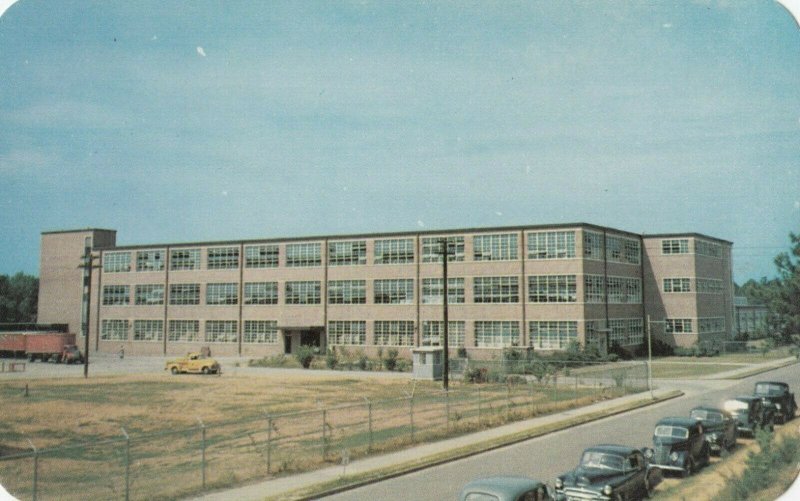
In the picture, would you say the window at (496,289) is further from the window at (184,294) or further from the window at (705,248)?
the window at (184,294)

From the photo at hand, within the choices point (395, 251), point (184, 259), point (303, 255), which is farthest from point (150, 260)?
point (395, 251)

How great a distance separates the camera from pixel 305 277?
79625 mm

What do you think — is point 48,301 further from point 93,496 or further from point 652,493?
point 652,493

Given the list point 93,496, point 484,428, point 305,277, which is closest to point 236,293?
point 305,277

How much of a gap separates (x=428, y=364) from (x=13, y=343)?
54.8m

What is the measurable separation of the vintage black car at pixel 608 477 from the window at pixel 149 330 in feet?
249

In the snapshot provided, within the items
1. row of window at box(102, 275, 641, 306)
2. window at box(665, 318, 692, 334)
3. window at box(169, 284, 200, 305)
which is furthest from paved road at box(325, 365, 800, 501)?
window at box(169, 284, 200, 305)

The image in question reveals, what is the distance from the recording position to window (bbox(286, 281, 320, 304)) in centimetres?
7875

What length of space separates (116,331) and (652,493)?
82741 mm

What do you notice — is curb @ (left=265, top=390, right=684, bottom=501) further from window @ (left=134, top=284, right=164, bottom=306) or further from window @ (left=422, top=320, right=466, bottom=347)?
window @ (left=134, top=284, right=164, bottom=306)

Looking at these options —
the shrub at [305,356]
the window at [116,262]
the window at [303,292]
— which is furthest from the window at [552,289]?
the window at [116,262]

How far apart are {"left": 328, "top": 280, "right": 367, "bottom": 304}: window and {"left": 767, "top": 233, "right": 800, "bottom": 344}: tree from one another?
49.5m

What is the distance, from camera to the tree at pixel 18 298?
8169 centimetres

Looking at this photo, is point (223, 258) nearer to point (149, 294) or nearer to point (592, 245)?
point (149, 294)
